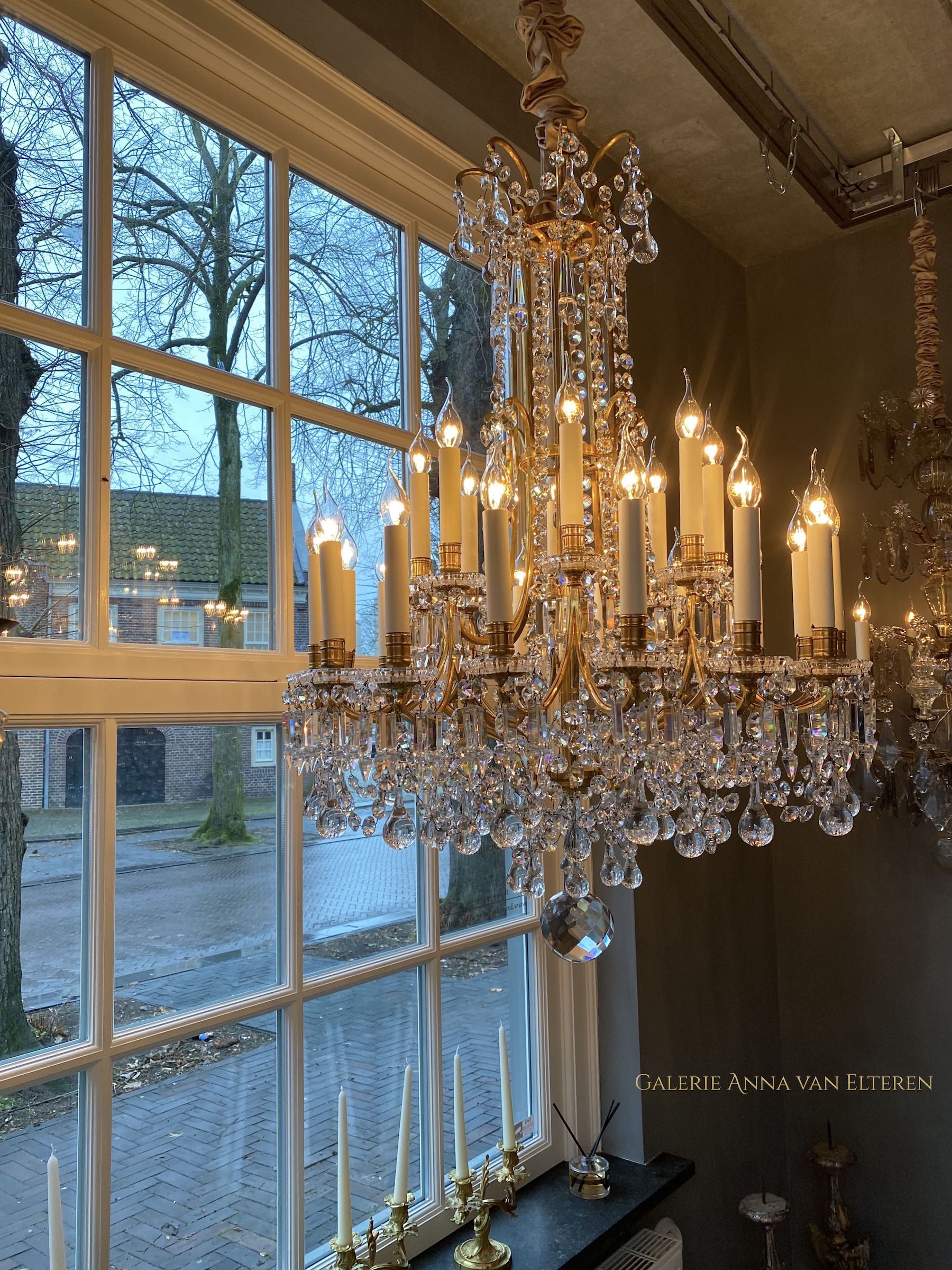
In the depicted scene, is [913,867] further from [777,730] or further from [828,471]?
[777,730]

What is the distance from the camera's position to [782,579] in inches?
109

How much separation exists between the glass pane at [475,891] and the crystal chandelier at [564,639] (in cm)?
91

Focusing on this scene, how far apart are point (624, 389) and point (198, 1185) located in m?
1.28

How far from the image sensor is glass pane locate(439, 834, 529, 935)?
184 cm

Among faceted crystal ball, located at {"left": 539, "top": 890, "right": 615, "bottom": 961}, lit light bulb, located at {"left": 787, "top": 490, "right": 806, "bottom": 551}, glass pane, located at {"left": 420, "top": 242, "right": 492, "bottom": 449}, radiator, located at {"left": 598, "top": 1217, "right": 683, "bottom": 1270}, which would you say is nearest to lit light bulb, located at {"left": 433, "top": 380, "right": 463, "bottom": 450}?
lit light bulb, located at {"left": 787, "top": 490, "right": 806, "bottom": 551}

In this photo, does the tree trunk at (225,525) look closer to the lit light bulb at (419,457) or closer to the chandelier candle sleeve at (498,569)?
the lit light bulb at (419,457)

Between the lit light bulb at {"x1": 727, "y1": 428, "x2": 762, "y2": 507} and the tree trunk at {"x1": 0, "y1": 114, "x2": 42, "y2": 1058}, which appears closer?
the lit light bulb at {"x1": 727, "y1": 428, "x2": 762, "y2": 507}

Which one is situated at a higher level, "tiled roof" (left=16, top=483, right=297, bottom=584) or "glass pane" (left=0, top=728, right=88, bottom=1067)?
"tiled roof" (left=16, top=483, right=297, bottom=584)

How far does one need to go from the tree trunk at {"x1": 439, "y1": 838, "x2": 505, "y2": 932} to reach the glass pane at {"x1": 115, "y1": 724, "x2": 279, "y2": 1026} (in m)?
0.45

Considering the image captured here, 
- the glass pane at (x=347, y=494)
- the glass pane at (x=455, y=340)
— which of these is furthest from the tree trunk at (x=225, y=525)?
the glass pane at (x=455, y=340)

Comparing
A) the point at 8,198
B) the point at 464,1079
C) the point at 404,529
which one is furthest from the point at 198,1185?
the point at 8,198

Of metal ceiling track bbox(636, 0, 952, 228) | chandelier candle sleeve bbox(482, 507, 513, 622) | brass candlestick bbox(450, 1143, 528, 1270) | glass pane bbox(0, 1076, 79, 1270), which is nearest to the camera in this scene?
chandelier candle sleeve bbox(482, 507, 513, 622)

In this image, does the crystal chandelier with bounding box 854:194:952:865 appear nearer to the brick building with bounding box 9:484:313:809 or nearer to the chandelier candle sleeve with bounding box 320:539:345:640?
the brick building with bounding box 9:484:313:809

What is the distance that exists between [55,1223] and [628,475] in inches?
43.5
